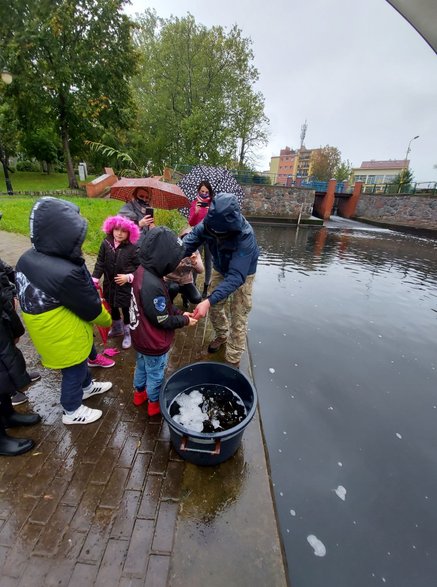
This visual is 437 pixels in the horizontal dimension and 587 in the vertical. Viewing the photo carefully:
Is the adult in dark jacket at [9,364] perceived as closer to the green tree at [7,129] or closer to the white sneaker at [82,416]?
the white sneaker at [82,416]

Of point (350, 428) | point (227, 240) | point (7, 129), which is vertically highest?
point (7, 129)

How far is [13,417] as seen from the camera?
2238 mm

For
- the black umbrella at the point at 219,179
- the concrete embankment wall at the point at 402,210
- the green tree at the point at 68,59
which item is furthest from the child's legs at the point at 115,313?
the concrete embankment wall at the point at 402,210

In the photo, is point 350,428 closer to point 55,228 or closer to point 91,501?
point 91,501

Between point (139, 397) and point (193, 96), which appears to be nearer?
point (139, 397)

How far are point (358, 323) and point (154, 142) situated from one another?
76.9 ft

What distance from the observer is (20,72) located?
50.3 feet

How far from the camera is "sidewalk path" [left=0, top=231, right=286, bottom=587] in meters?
1.46

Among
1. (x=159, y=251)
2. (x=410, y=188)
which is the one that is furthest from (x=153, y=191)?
(x=410, y=188)

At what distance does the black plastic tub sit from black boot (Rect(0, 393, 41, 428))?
109cm

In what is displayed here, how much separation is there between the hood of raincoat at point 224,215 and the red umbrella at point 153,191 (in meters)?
1.59

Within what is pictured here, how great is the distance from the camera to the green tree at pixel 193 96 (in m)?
21.0

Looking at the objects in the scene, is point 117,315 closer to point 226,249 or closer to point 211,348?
point 211,348

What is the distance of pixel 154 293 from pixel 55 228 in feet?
2.37
